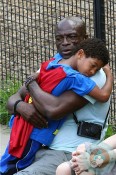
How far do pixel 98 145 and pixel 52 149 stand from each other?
0.60 metres

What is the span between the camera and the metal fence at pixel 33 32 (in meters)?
9.41

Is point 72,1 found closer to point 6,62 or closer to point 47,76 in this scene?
point 6,62

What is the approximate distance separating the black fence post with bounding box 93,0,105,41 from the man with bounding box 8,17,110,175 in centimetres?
176

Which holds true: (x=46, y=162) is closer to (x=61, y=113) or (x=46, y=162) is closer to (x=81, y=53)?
(x=61, y=113)

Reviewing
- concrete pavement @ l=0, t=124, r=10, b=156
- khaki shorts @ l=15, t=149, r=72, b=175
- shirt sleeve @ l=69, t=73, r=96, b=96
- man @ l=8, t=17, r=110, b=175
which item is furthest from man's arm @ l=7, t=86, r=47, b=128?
concrete pavement @ l=0, t=124, r=10, b=156

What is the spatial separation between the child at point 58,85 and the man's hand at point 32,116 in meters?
0.06

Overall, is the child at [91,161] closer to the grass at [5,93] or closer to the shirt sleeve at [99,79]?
the shirt sleeve at [99,79]

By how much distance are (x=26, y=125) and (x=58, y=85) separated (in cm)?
44

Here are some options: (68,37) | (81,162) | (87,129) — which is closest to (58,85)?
(87,129)

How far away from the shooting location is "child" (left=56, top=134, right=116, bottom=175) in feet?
19.5

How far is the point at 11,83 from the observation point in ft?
31.5

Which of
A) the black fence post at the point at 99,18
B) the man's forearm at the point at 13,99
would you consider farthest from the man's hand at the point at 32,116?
the black fence post at the point at 99,18

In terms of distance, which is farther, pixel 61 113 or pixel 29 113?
pixel 29 113

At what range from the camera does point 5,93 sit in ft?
30.7
